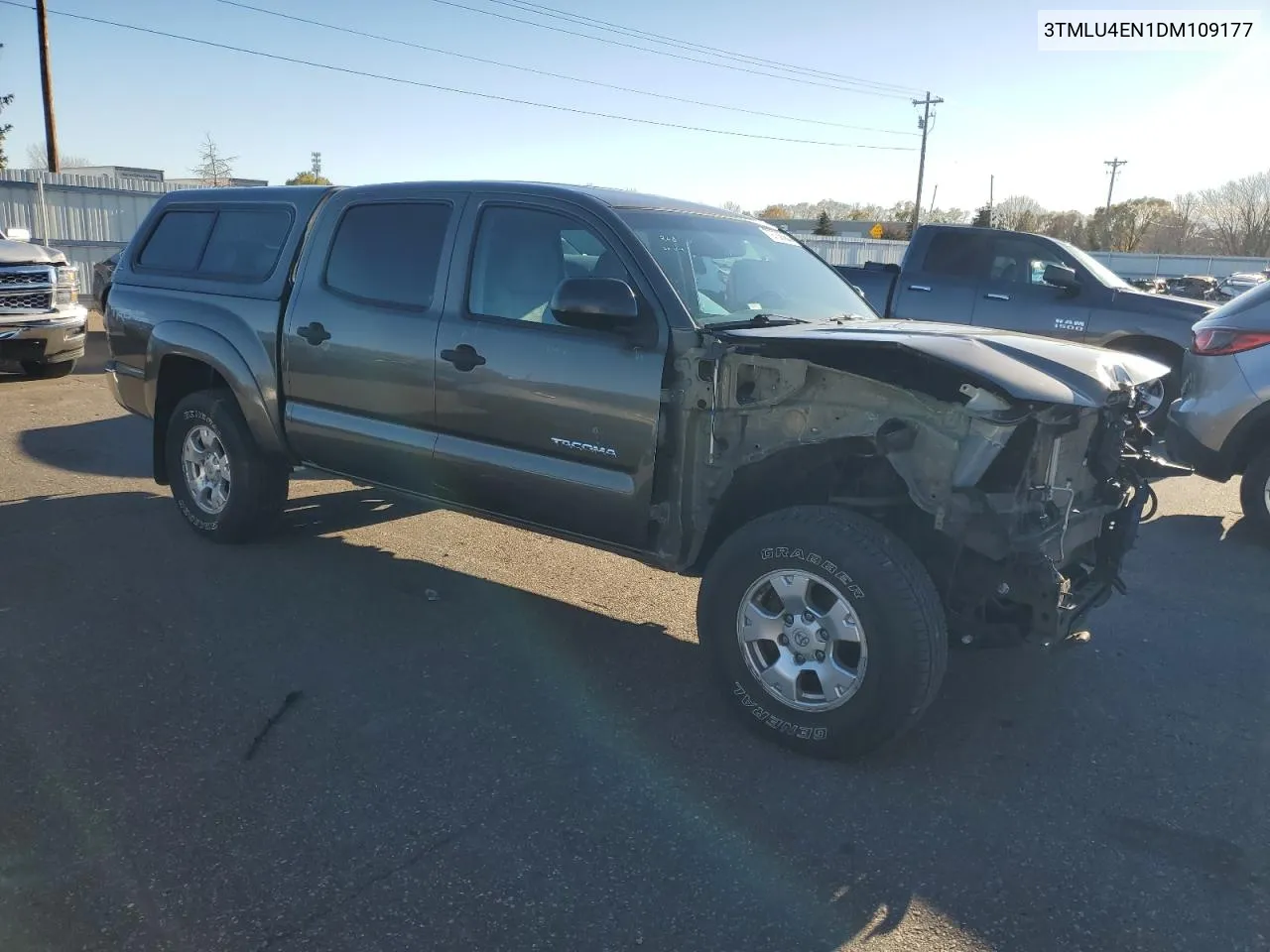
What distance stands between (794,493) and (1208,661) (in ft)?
7.04

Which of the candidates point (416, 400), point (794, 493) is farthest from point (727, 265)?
point (416, 400)

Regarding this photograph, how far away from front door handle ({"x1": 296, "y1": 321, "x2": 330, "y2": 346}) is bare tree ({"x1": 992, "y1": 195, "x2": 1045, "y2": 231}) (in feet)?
177

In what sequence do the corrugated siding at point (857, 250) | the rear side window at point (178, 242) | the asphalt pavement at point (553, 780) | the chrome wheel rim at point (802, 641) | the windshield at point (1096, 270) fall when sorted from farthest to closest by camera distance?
the corrugated siding at point (857, 250) → the windshield at point (1096, 270) → the rear side window at point (178, 242) → the chrome wheel rim at point (802, 641) → the asphalt pavement at point (553, 780)

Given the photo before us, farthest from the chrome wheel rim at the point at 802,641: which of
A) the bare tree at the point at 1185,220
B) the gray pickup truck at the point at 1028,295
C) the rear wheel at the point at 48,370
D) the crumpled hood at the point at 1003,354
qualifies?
the bare tree at the point at 1185,220

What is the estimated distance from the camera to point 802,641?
11.7ft

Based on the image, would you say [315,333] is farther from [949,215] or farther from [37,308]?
[949,215]

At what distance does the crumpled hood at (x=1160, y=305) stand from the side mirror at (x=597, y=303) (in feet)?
24.2

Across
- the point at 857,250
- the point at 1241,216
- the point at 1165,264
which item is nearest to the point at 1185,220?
the point at 1241,216

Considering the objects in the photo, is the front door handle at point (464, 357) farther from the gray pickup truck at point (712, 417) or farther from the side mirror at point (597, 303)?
the side mirror at point (597, 303)

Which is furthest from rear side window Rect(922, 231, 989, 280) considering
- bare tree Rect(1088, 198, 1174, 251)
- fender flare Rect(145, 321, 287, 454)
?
bare tree Rect(1088, 198, 1174, 251)

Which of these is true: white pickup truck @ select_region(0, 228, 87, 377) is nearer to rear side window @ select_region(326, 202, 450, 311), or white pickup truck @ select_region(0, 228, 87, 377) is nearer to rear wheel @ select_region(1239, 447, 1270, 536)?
rear side window @ select_region(326, 202, 450, 311)

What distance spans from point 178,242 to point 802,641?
4.63 meters

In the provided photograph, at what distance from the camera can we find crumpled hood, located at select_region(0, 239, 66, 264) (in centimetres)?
1105

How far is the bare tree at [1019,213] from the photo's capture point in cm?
6022
